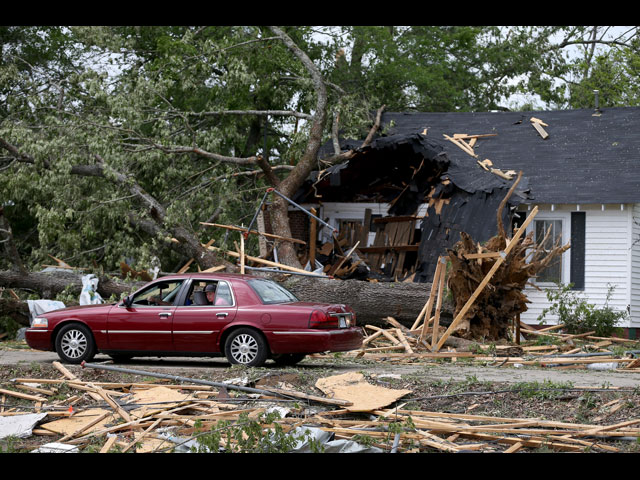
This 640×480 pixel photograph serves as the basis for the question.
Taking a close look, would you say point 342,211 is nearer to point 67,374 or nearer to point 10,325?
point 10,325

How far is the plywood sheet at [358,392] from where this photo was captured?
29.8 feet

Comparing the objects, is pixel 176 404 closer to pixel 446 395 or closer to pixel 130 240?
pixel 446 395

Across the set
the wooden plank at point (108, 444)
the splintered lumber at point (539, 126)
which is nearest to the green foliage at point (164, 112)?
the splintered lumber at point (539, 126)

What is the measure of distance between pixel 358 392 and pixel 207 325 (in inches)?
129

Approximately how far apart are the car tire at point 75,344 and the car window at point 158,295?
34.9 inches

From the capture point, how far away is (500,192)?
2012 cm

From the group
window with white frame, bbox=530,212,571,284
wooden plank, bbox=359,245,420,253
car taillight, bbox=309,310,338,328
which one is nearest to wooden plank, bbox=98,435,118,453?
car taillight, bbox=309,310,338,328

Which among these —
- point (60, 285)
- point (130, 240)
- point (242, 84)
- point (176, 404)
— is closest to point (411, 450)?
point (176, 404)

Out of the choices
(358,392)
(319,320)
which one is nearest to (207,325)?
(319,320)

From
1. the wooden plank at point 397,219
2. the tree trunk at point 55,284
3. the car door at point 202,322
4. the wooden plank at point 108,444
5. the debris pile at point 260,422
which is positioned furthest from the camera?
the wooden plank at point 397,219

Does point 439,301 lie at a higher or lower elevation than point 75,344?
higher

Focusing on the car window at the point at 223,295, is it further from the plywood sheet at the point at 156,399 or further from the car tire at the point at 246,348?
the plywood sheet at the point at 156,399

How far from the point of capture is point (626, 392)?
955cm
